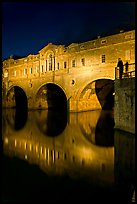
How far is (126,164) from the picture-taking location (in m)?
10.6

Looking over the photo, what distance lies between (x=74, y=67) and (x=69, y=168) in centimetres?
2395

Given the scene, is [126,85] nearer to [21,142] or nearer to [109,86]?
[21,142]

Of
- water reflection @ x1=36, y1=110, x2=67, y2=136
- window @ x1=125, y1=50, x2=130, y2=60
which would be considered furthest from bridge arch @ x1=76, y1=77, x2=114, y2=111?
water reflection @ x1=36, y1=110, x2=67, y2=136

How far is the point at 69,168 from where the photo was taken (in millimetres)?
10711

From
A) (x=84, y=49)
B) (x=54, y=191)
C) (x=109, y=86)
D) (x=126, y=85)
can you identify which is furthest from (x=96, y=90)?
(x=54, y=191)

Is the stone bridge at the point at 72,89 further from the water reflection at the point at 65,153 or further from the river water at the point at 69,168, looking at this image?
the river water at the point at 69,168

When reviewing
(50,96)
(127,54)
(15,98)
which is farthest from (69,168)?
(15,98)

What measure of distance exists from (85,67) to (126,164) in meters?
22.3

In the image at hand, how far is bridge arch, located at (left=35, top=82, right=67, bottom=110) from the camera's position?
40.6m

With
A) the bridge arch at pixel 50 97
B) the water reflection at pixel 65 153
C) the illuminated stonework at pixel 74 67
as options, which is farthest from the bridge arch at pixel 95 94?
the water reflection at pixel 65 153

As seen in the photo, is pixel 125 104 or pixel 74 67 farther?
pixel 74 67

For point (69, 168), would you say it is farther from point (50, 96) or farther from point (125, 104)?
point (50, 96)

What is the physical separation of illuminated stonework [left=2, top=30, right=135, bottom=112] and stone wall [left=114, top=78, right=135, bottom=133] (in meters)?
9.68

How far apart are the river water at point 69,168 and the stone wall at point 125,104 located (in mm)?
691
